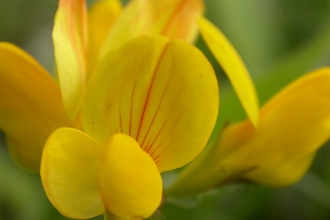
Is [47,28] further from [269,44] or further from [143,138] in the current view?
[143,138]

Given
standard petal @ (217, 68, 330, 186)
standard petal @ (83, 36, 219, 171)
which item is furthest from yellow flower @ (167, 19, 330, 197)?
standard petal @ (83, 36, 219, 171)

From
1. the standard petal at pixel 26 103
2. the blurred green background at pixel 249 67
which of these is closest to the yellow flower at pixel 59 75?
the standard petal at pixel 26 103

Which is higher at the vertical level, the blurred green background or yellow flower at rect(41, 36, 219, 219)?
yellow flower at rect(41, 36, 219, 219)

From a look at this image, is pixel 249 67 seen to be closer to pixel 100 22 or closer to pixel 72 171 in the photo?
pixel 100 22

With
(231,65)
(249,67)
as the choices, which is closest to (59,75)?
(231,65)

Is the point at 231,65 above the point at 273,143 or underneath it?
above

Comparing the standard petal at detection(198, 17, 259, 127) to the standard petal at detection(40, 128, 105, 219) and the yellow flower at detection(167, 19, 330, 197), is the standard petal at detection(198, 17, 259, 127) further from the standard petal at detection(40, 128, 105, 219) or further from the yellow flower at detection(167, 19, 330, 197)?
the standard petal at detection(40, 128, 105, 219)

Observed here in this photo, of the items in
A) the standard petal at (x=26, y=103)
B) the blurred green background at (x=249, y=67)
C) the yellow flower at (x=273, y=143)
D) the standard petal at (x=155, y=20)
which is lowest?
the blurred green background at (x=249, y=67)

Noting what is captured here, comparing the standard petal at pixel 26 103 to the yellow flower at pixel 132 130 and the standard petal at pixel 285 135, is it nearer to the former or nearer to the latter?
the yellow flower at pixel 132 130
